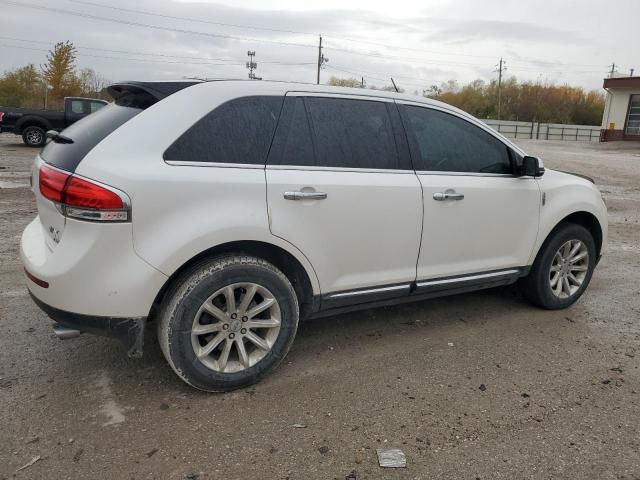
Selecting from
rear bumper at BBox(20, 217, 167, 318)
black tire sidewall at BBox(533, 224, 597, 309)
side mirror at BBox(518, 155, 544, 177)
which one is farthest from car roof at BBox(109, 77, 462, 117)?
black tire sidewall at BBox(533, 224, 597, 309)

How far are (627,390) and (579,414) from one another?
531 mm

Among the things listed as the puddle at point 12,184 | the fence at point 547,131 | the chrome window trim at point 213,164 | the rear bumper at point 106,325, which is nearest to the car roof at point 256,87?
the chrome window trim at point 213,164

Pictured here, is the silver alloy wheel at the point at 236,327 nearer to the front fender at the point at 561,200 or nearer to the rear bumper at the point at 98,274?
the rear bumper at the point at 98,274

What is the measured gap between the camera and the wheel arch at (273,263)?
294 centimetres

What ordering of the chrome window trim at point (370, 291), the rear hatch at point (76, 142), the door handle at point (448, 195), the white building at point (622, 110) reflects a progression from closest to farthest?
the rear hatch at point (76, 142)
the chrome window trim at point (370, 291)
the door handle at point (448, 195)
the white building at point (622, 110)

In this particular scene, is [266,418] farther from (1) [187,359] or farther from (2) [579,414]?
(2) [579,414]

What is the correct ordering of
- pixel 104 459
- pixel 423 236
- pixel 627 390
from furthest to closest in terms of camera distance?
1. pixel 423 236
2. pixel 627 390
3. pixel 104 459

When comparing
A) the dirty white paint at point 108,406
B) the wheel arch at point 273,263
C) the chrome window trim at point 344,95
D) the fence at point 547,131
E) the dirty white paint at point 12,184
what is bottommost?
the dirty white paint at point 108,406

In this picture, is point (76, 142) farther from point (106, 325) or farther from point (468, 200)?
point (468, 200)

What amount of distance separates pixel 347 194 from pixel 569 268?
8.04 ft

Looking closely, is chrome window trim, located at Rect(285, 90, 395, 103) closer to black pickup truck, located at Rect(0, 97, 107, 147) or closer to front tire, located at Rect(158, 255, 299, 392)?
front tire, located at Rect(158, 255, 299, 392)

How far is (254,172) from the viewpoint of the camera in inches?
119

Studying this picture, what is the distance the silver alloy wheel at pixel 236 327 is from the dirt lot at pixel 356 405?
217mm

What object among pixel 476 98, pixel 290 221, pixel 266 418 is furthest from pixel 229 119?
pixel 476 98
